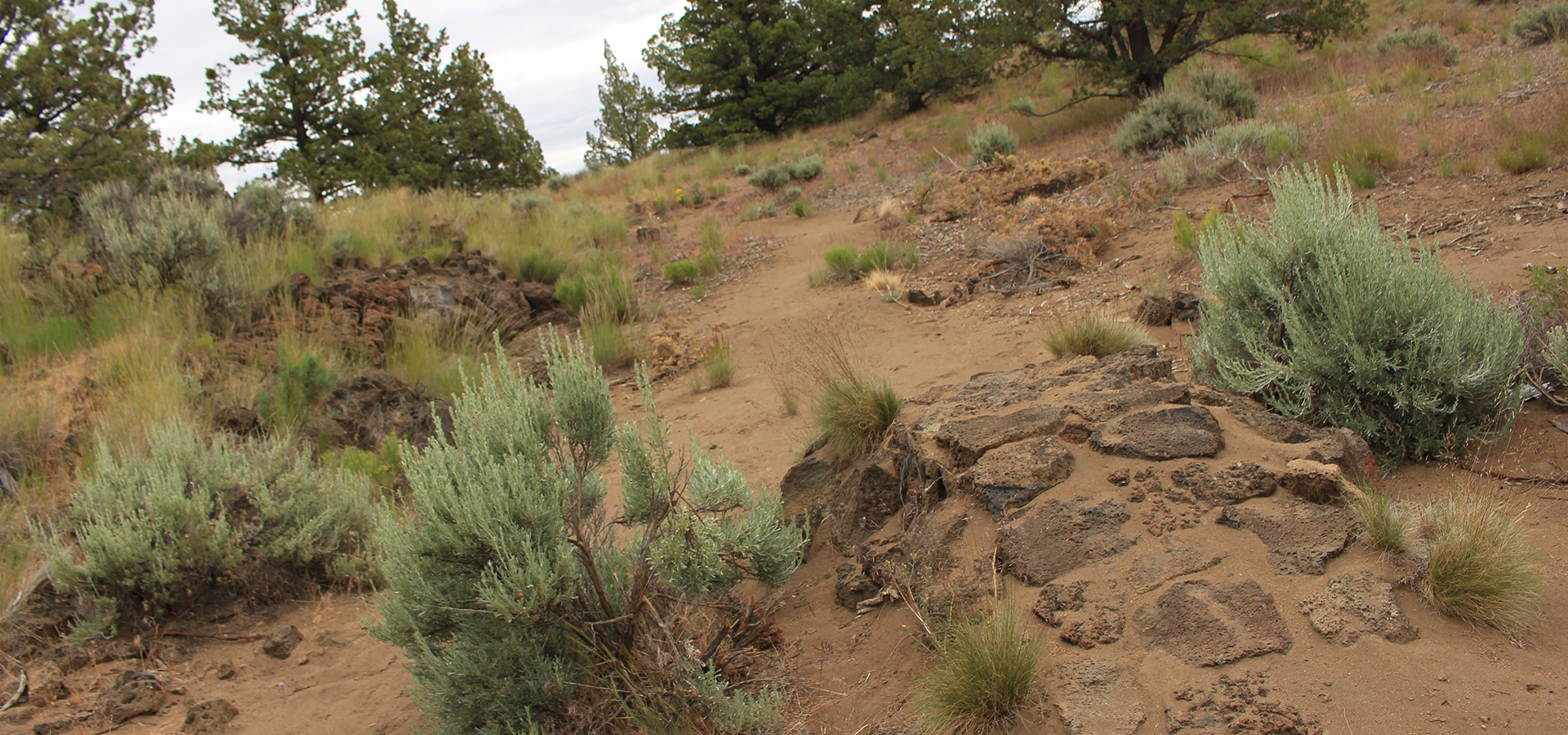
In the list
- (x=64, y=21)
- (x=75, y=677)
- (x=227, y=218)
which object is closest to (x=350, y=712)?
(x=75, y=677)

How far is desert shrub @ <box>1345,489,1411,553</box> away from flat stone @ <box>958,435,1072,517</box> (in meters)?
0.89

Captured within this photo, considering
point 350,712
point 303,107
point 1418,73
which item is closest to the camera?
point 350,712

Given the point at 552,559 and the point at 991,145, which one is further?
the point at 991,145

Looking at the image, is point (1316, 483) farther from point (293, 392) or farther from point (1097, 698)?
point (293, 392)

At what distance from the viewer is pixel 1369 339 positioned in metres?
3.21

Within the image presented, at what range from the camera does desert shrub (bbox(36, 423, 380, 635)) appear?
3693mm

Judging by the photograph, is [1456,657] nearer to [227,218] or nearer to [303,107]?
[227,218]

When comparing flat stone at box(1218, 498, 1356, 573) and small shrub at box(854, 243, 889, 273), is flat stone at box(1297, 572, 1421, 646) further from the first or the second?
small shrub at box(854, 243, 889, 273)

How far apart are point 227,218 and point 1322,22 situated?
14.9 metres

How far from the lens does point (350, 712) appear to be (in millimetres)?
3232

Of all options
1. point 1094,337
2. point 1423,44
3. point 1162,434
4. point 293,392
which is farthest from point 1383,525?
point 1423,44

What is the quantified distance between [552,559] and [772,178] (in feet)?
48.1

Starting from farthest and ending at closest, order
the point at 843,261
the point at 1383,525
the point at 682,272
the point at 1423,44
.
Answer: the point at 1423,44, the point at 682,272, the point at 843,261, the point at 1383,525

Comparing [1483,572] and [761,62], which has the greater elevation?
[761,62]
